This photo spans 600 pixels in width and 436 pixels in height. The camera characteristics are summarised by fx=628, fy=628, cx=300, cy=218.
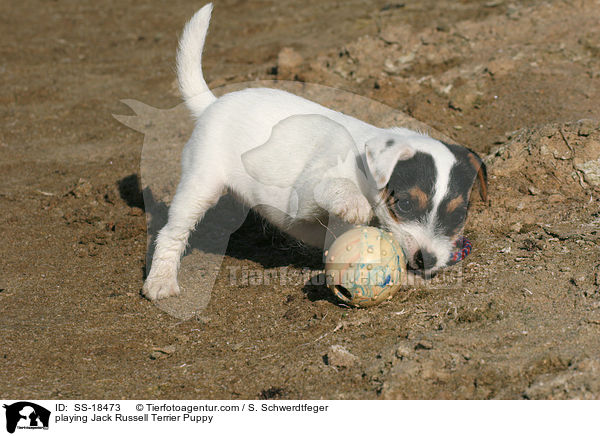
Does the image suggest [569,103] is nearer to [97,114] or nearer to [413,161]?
[413,161]

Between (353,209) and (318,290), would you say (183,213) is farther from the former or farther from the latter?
(353,209)

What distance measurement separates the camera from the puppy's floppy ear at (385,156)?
4.06 m

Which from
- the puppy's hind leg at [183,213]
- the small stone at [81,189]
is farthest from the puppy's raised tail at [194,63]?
the small stone at [81,189]

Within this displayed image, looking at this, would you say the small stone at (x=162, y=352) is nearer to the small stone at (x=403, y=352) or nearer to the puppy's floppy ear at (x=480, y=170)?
the small stone at (x=403, y=352)

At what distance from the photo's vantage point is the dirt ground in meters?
3.46

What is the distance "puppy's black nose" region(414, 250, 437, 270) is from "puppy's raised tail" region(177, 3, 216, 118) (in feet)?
7.94

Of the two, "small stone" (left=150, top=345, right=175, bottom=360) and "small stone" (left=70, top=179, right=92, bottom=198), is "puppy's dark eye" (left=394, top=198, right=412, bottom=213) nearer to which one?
"small stone" (left=150, top=345, right=175, bottom=360)

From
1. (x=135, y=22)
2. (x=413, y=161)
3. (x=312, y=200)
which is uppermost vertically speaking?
(x=413, y=161)

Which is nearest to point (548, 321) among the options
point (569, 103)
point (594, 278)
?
point (594, 278)

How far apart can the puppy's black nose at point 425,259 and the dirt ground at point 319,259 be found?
0.72 ft

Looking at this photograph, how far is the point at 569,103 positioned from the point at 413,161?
344 centimetres

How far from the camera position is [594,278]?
3.93 meters
